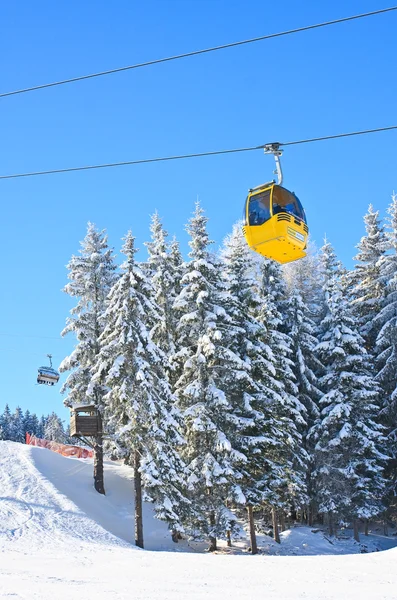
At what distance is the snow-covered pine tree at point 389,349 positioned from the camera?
33.7 m

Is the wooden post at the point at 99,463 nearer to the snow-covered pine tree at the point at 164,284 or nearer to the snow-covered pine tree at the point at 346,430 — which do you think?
the snow-covered pine tree at the point at 164,284

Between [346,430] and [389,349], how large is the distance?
207 inches

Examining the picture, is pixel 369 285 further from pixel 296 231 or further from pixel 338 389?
pixel 296 231

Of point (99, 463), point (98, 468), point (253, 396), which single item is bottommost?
point (98, 468)

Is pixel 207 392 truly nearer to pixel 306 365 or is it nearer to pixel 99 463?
pixel 99 463

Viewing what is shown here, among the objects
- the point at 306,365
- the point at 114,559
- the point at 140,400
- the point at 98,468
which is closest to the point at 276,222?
the point at 114,559

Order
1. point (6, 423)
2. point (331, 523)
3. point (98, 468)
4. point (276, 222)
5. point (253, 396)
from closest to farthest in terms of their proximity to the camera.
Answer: point (276, 222)
point (253, 396)
point (98, 468)
point (331, 523)
point (6, 423)

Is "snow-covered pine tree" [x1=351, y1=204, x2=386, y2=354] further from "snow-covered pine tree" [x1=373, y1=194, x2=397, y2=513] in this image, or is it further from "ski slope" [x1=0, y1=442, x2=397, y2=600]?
"ski slope" [x1=0, y1=442, x2=397, y2=600]

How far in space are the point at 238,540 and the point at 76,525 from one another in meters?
8.15

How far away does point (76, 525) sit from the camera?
85.2 feet

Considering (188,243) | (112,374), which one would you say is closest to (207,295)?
(188,243)

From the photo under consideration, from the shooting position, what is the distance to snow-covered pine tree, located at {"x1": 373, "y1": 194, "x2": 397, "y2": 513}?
33.7 meters

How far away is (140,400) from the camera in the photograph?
89.9 feet

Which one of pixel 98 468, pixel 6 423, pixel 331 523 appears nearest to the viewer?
pixel 98 468
